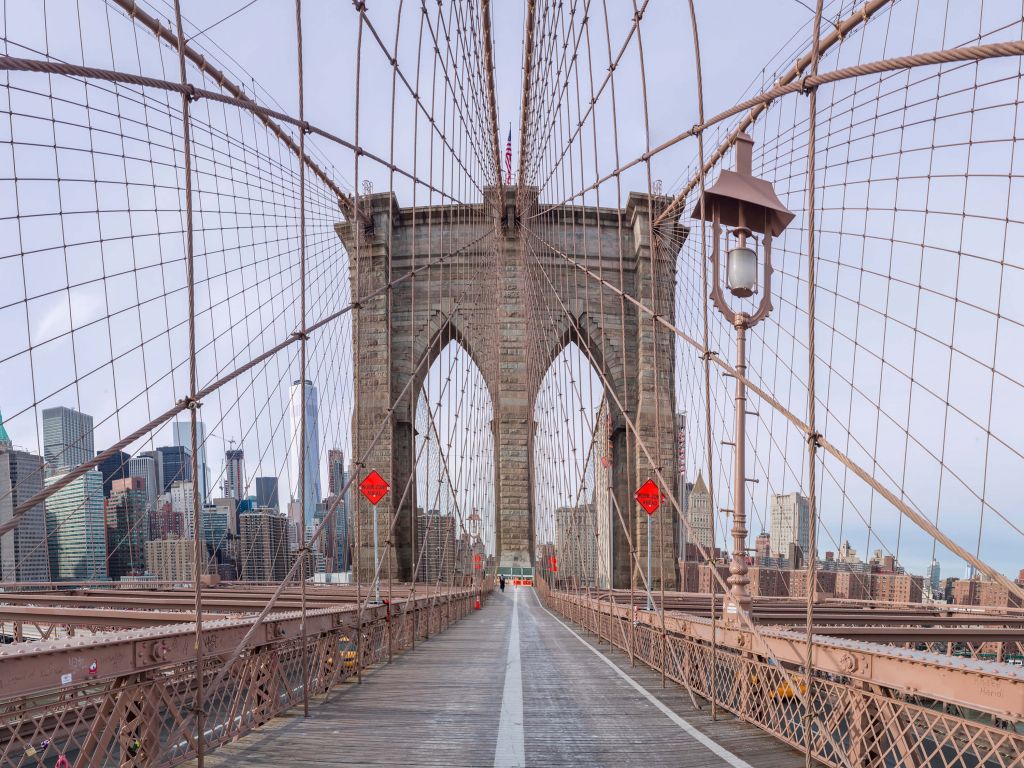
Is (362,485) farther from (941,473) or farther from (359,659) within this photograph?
(941,473)

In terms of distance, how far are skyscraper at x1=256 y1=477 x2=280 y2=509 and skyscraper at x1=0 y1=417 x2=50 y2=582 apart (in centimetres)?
870

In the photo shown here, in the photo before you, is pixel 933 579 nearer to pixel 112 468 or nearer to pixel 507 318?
pixel 112 468

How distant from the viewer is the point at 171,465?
1248cm

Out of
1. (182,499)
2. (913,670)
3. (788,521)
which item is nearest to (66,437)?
(182,499)

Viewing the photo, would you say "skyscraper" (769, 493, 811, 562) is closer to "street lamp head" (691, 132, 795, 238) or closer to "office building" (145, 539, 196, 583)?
"street lamp head" (691, 132, 795, 238)

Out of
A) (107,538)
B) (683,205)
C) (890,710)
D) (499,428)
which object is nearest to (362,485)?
(107,538)

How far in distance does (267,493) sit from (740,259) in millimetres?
15379

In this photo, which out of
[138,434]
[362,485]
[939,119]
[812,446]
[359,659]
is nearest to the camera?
[812,446]

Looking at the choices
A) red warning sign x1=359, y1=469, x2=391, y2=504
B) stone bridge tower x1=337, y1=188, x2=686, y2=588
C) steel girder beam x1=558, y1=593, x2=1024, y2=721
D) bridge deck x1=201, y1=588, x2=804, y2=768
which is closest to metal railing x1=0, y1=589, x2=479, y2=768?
bridge deck x1=201, y1=588, x2=804, y2=768

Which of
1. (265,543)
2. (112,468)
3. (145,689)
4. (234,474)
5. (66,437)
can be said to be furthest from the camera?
(265,543)

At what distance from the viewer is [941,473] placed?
8289 millimetres

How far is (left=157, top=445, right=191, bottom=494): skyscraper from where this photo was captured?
12219mm

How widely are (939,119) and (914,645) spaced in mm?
5960

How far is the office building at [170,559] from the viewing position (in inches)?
531
